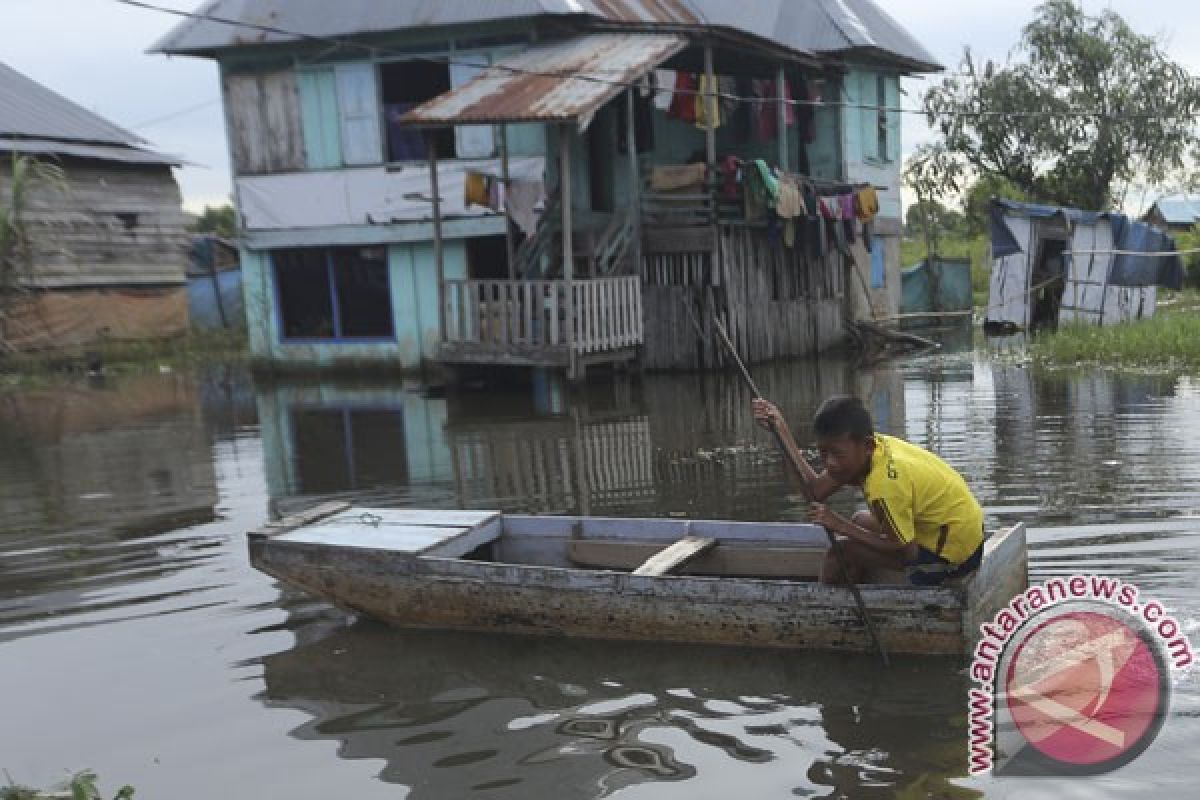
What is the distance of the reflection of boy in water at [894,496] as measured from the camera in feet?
16.7

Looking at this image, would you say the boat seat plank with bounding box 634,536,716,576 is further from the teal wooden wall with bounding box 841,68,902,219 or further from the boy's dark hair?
the teal wooden wall with bounding box 841,68,902,219

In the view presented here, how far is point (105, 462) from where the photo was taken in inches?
477

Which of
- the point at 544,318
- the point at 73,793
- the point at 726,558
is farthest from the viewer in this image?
the point at 544,318

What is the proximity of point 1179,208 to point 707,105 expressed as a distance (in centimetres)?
2804

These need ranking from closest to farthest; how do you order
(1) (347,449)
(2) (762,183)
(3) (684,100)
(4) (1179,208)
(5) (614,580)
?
(5) (614,580) < (1) (347,449) < (2) (762,183) < (3) (684,100) < (4) (1179,208)

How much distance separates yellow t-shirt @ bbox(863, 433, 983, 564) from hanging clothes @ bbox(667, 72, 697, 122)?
11.9 m

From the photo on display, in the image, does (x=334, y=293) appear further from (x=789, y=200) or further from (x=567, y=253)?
(x=789, y=200)

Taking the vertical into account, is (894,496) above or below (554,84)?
below

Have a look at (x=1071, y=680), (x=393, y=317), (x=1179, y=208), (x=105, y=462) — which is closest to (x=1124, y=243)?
(x=393, y=317)

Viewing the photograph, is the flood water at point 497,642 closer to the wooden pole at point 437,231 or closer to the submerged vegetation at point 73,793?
the submerged vegetation at point 73,793

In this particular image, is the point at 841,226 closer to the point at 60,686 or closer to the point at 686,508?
the point at 686,508

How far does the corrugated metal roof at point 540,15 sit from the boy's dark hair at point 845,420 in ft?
37.6

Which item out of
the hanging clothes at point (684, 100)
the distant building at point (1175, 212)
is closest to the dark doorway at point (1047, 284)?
the hanging clothes at point (684, 100)

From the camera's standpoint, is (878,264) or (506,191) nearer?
(506,191)
